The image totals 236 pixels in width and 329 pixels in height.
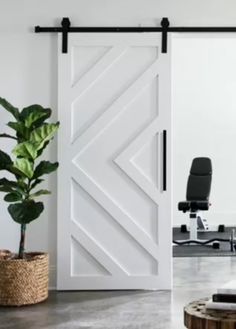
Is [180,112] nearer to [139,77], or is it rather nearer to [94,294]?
[139,77]

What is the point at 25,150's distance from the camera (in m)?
4.25

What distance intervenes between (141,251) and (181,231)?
12.3 ft

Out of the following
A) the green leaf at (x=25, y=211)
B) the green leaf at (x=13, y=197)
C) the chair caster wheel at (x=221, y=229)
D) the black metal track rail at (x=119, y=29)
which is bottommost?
the chair caster wheel at (x=221, y=229)

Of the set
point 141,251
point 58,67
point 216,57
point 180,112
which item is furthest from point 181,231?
point 58,67

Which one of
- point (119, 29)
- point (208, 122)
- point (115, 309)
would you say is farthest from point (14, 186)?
point (208, 122)

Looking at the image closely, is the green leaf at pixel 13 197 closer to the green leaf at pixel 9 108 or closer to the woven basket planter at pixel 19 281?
the woven basket planter at pixel 19 281

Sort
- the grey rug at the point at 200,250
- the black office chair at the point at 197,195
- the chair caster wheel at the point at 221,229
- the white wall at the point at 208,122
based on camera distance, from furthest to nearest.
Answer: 1. the white wall at the point at 208,122
2. the chair caster wheel at the point at 221,229
3. the black office chair at the point at 197,195
4. the grey rug at the point at 200,250

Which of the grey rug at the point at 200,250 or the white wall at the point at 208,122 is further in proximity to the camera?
the white wall at the point at 208,122

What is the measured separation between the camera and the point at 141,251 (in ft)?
15.9

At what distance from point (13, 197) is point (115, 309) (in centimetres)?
113

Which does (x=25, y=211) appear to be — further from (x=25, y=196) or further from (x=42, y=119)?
(x=42, y=119)

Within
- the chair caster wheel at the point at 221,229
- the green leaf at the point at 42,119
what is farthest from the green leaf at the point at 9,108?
the chair caster wheel at the point at 221,229

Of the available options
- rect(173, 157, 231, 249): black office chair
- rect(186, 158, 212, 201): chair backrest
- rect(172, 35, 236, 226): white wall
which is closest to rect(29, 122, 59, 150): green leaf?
rect(173, 157, 231, 249): black office chair

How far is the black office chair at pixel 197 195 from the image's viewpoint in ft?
24.3
